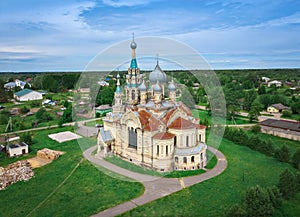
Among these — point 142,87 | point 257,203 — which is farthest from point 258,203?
point 142,87

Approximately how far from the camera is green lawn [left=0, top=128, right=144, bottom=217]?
22609 mm

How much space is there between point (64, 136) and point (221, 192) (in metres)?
30.9

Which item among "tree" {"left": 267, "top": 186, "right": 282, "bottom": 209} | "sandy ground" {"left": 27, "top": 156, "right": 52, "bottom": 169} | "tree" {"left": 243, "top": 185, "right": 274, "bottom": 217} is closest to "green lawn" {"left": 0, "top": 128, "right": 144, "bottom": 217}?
"sandy ground" {"left": 27, "top": 156, "right": 52, "bottom": 169}

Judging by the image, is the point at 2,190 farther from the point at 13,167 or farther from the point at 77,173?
the point at 77,173

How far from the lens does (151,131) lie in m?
30.4

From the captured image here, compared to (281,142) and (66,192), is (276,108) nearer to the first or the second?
(281,142)

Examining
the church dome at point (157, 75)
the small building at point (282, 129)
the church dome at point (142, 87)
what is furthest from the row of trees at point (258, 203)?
the small building at point (282, 129)

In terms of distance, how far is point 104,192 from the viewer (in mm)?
25250

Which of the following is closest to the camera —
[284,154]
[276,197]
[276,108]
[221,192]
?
[276,197]

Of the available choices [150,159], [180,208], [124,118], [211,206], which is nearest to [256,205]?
[211,206]

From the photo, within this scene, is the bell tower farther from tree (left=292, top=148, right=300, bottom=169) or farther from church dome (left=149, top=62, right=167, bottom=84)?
tree (left=292, top=148, right=300, bottom=169)

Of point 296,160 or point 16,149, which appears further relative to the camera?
point 16,149

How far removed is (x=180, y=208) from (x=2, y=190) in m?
18.9

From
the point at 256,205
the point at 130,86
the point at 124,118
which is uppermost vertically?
the point at 130,86
